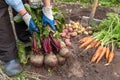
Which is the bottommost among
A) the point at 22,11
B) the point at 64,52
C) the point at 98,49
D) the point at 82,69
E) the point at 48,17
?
the point at 82,69

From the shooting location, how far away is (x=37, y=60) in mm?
3279

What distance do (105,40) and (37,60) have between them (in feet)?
3.02

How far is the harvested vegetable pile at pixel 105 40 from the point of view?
354cm

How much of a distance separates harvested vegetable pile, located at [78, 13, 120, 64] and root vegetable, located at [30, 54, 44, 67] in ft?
2.00

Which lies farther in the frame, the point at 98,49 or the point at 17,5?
the point at 98,49

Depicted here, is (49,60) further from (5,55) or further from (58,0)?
(58,0)

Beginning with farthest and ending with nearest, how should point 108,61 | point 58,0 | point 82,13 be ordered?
point 58,0 → point 82,13 → point 108,61

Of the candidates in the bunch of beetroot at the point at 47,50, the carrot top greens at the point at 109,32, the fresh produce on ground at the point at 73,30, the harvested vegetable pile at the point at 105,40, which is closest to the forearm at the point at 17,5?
the bunch of beetroot at the point at 47,50

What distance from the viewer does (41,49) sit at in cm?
337

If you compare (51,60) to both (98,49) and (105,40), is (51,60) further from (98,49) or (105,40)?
(105,40)

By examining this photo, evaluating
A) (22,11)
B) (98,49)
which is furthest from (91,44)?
(22,11)

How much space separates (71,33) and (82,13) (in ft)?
2.25

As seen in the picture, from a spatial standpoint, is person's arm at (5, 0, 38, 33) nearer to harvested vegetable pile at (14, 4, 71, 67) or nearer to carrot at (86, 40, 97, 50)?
harvested vegetable pile at (14, 4, 71, 67)

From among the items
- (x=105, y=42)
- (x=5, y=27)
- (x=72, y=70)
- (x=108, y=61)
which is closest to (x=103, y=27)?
(x=105, y=42)
